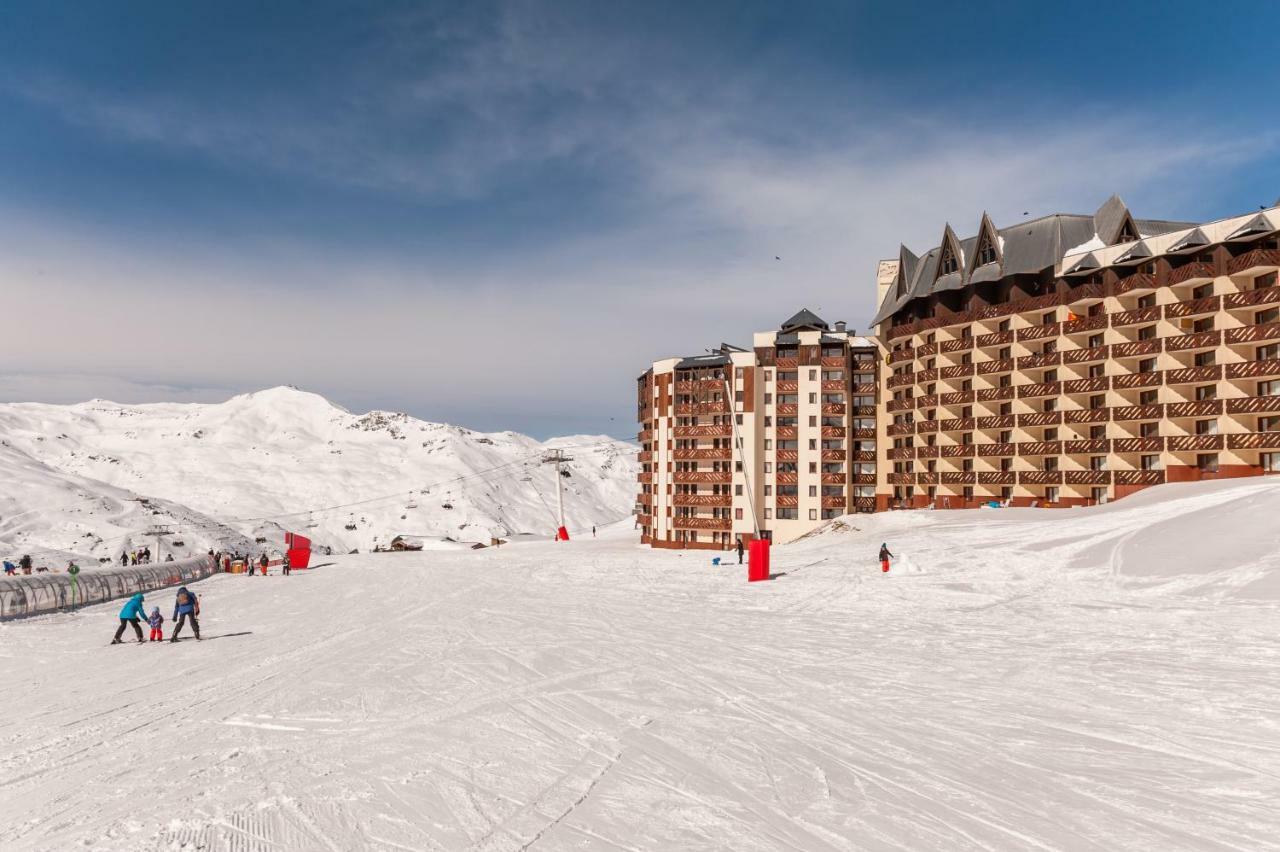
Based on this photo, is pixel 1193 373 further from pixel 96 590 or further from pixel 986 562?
pixel 96 590

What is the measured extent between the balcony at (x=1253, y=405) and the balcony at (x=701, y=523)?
135ft

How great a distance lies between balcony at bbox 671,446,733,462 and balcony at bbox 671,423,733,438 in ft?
4.55

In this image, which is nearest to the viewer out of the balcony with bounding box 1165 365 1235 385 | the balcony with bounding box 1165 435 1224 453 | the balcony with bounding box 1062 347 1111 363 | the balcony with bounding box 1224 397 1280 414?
the balcony with bounding box 1224 397 1280 414

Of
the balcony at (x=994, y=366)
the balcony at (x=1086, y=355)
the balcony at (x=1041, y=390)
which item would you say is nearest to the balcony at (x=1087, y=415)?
the balcony at (x=1041, y=390)

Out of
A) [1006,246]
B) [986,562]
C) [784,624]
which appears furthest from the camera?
[1006,246]

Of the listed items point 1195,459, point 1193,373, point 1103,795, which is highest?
point 1193,373

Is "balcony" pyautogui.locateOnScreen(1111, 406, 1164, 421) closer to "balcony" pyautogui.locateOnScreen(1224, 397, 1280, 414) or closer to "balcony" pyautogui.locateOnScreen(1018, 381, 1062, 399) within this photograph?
"balcony" pyautogui.locateOnScreen(1224, 397, 1280, 414)

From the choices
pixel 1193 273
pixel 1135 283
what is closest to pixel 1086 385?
pixel 1135 283

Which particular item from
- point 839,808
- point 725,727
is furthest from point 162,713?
point 839,808

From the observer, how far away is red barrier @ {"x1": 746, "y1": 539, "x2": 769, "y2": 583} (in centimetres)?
3603

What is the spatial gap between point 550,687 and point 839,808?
7.96 m

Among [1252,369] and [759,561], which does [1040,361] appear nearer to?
[1252,369]

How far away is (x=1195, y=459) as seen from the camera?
48438 mm

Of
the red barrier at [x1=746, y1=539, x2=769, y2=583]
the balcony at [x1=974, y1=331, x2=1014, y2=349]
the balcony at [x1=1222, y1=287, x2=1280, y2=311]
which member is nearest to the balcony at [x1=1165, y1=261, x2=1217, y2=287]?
the balcony at [x1=1222, y1=287, x2=1280, y2=311]
